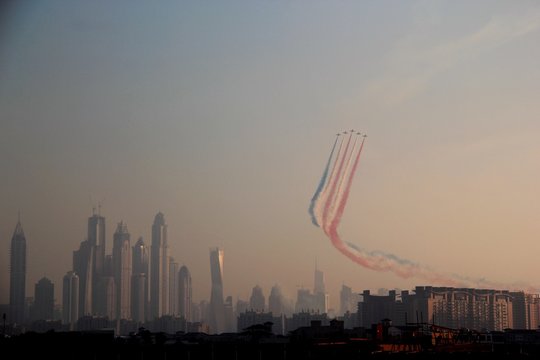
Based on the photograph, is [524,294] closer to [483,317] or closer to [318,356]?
[483,317]

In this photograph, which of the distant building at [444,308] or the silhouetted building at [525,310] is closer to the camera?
the distant building at [444,308]

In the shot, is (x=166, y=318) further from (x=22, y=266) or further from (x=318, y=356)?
(x=318, y=356)

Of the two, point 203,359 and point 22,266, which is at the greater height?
point 22,266

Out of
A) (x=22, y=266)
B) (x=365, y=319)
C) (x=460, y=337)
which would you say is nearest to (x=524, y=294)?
(x=365, y=319)

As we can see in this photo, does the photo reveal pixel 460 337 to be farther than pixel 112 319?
No

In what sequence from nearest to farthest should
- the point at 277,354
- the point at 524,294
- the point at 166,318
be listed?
the point at 277,354 < the point at 524,294 < the point at 166,318

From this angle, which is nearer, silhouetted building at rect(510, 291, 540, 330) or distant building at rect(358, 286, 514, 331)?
distant building at rect(358, 286, 514, 331)

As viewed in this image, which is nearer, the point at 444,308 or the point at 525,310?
the point at 444,308

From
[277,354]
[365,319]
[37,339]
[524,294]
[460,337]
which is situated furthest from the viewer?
[524,294]

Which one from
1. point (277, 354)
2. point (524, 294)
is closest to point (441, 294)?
point (524, 294)
